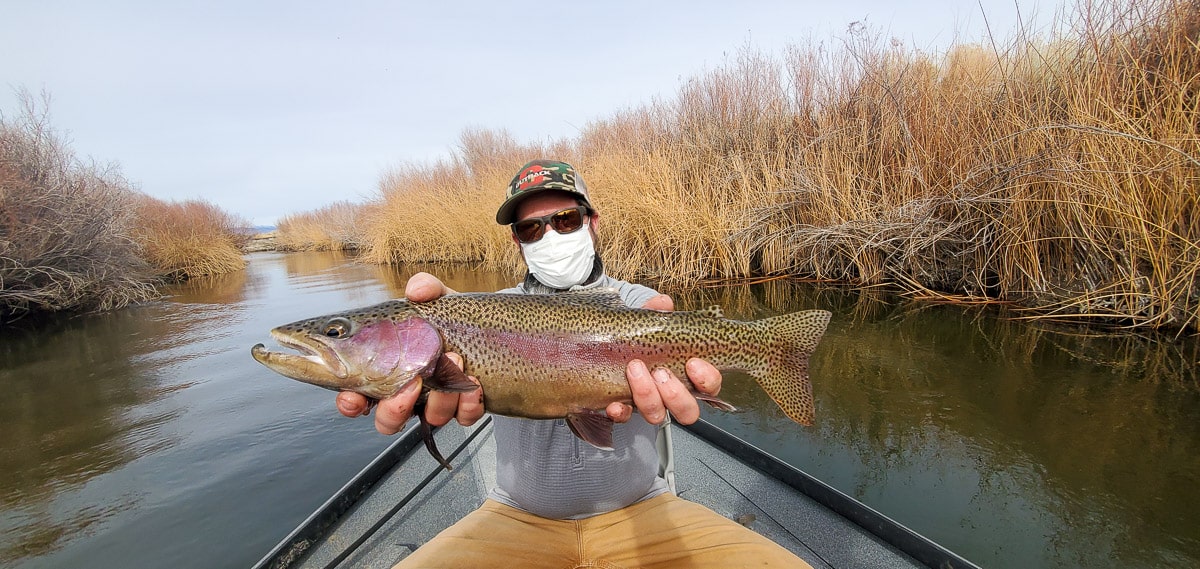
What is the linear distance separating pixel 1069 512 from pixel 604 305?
3.38 meters

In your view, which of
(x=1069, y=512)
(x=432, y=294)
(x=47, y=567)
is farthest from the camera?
(x=47, y=567)

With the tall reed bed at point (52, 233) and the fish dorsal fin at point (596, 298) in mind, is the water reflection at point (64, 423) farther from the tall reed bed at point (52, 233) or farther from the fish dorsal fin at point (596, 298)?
the fish dorsal fin at point (596, 298)

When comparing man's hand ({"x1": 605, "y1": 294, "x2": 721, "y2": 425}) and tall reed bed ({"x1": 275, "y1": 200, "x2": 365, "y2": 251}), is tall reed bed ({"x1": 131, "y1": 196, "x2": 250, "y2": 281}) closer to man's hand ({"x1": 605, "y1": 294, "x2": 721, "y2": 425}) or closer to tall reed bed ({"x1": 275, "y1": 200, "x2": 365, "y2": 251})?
tall reed bed ({"x1": 275, "y1": 200, "x2": 365, "y2": 251})

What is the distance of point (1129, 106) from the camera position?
18.1 ft

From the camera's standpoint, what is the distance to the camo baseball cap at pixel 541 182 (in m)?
2.71

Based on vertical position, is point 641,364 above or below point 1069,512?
above

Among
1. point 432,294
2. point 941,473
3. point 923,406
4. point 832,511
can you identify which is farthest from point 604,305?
point 923,406

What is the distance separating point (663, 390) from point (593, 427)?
34cm

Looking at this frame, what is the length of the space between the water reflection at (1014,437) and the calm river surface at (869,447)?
17 mm

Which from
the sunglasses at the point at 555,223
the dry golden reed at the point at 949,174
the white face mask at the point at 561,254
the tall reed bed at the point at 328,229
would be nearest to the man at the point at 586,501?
the sunglasses at the point at 555,223

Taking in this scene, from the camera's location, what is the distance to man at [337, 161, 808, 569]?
1.98m

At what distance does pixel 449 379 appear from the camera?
77.8 inches

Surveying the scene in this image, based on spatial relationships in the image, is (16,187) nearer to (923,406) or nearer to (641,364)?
(641,364)

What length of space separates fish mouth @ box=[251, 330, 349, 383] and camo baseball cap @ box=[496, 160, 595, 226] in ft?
3.67
